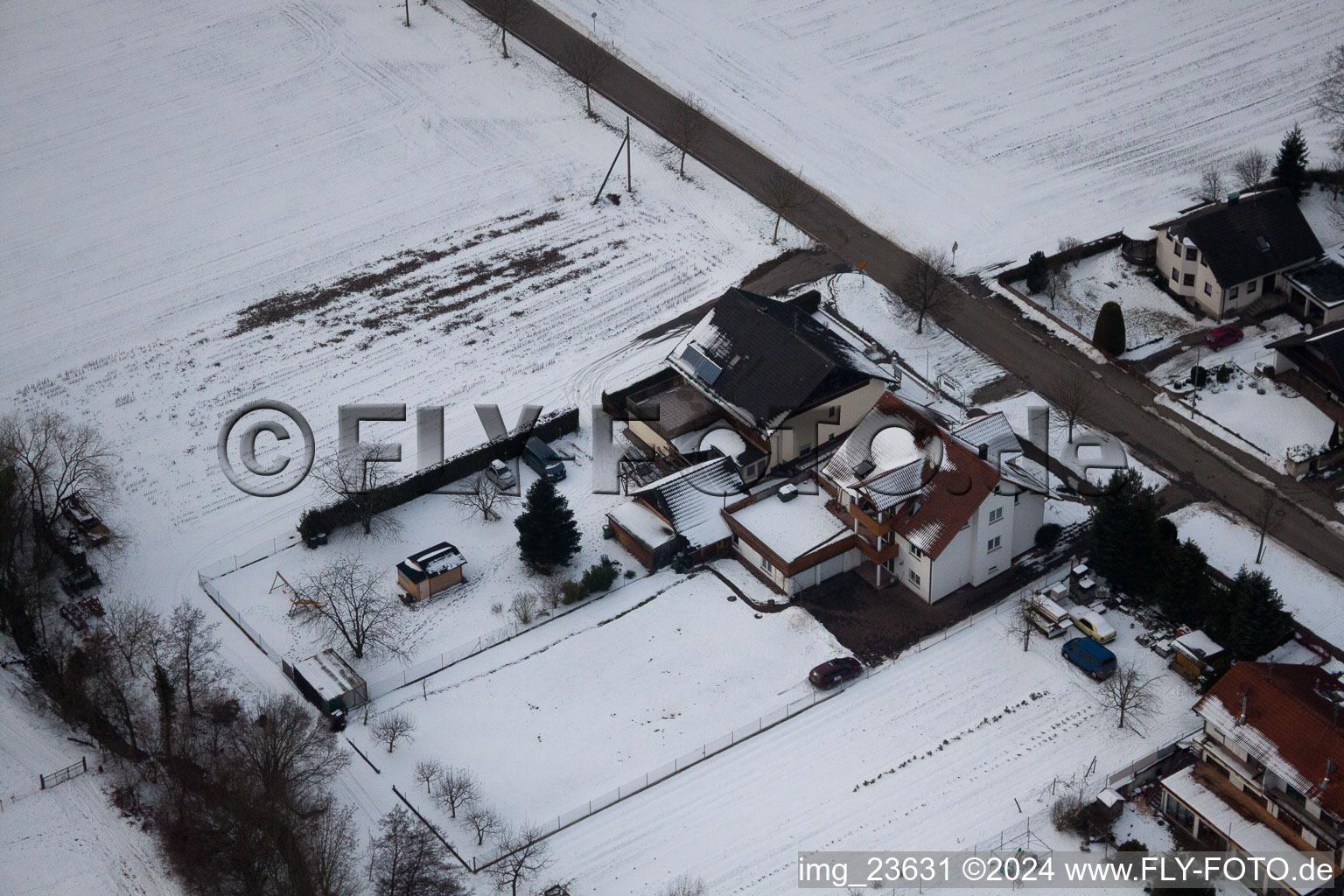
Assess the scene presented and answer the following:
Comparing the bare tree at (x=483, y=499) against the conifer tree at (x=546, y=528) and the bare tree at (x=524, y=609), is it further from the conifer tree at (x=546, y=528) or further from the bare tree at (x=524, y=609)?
the bare tree at (x=524, y=609)

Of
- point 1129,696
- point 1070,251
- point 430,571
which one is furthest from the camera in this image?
point 1070,251

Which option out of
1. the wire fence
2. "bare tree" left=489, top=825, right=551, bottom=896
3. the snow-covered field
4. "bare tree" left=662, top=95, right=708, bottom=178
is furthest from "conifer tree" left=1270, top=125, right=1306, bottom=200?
"bare tree" left=489, top=825, right=551, bottom=896

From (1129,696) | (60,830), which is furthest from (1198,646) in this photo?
(60,830)

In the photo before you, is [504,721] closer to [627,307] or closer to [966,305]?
[627,307]

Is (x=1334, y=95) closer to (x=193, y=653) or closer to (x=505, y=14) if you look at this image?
(x=505, y=14)

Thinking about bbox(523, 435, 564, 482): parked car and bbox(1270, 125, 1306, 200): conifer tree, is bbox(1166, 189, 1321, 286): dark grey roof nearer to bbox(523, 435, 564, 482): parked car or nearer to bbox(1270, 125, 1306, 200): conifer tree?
bbox(1270, 125, 1306, 200): conifer tree

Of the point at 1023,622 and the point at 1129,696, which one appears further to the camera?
the point at 1023,622

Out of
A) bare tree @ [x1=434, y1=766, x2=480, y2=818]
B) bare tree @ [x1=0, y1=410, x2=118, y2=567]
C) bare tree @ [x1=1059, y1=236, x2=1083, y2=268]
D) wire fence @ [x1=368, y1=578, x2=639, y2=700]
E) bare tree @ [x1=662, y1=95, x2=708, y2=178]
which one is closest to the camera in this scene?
bare tree @ [x1=434, y1=766, x2=480, y2=818]

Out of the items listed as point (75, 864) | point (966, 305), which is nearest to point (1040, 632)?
point (966, 305)
